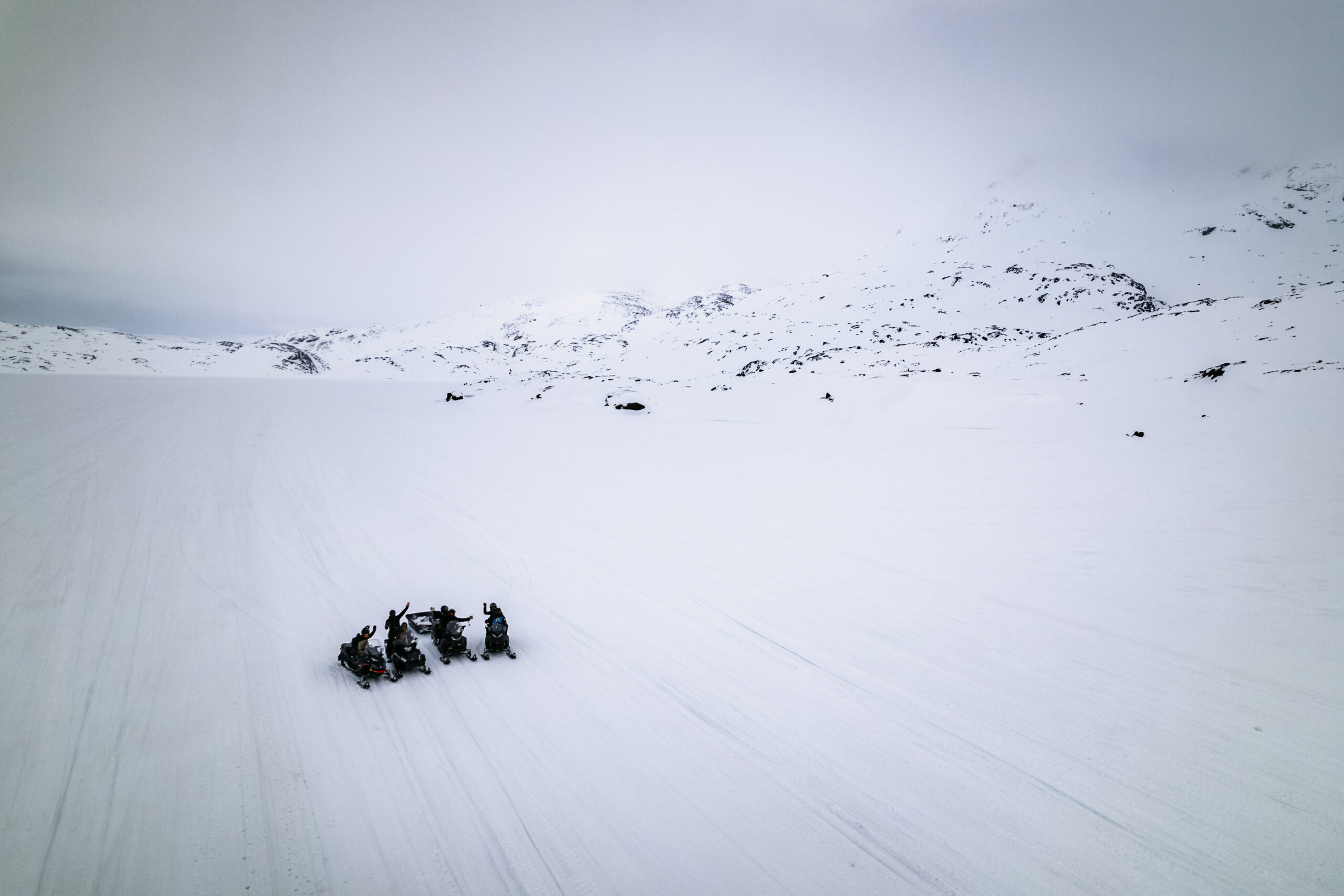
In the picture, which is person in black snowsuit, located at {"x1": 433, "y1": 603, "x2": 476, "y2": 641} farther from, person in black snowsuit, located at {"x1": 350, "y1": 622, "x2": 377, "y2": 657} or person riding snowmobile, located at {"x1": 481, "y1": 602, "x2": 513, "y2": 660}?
person in black snowsuit, located at {"x1": 350, "y1": 622, "x2": 377, "y2": 657}

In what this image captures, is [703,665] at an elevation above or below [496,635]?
below

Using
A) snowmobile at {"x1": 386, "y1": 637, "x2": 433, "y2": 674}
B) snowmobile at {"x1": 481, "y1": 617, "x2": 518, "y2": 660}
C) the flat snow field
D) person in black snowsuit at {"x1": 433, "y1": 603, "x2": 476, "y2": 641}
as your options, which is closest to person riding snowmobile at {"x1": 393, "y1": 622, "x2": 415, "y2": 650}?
snowmobile at {"x1": 386, "y1": 637, "x2": 433, "y2": 674}

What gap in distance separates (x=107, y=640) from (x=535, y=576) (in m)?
5.96

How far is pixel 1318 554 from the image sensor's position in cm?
912

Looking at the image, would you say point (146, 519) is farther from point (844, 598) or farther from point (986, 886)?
point (986, 886)

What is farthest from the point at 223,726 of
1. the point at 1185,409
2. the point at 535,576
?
the point at 1185,409

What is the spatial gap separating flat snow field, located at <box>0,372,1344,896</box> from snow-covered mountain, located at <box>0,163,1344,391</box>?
1991 cm

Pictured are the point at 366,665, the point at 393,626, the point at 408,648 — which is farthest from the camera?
the point at 393,626

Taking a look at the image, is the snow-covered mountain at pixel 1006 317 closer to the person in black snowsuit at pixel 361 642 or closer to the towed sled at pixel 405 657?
the towed sled at pixel 405 657

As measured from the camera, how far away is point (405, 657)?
6.68 metres

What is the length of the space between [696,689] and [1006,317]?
2820 inches

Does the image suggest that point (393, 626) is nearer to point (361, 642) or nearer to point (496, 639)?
point (361, 642)

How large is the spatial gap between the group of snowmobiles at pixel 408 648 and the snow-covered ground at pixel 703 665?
0.25 meters

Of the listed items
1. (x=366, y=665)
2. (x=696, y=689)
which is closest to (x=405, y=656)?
(x=366, y=665)
